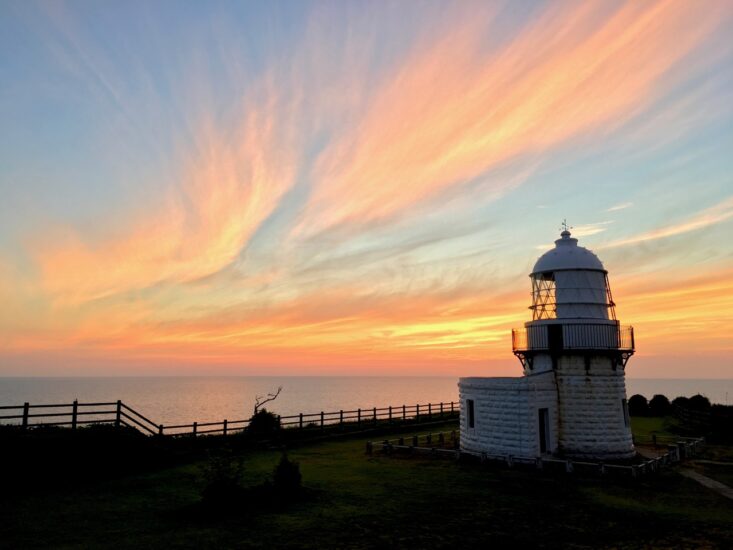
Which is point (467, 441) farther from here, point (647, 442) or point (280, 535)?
point (280, 535)

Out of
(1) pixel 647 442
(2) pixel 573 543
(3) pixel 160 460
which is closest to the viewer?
(2) pixel 573 543

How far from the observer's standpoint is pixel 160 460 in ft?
72.6

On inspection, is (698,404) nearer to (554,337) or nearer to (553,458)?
(554,337)

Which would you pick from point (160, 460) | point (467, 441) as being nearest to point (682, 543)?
point (467, 441)

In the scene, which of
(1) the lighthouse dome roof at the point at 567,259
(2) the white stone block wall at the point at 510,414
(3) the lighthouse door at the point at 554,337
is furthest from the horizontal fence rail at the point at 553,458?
(1) the lighthouse dome roof at the point at 567,259

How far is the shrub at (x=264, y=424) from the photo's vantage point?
93.8 feet

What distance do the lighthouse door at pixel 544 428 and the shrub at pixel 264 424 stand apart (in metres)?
13.5

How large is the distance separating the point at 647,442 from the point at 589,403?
8.82 meters

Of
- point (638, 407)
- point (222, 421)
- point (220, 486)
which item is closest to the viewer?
point (220, 486)

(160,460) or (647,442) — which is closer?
(160,460)

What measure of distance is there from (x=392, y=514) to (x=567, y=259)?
54.2 feet

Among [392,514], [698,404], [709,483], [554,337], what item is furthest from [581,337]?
[698,404]

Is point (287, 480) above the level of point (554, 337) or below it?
→ below

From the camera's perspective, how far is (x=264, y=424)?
29.1 m
